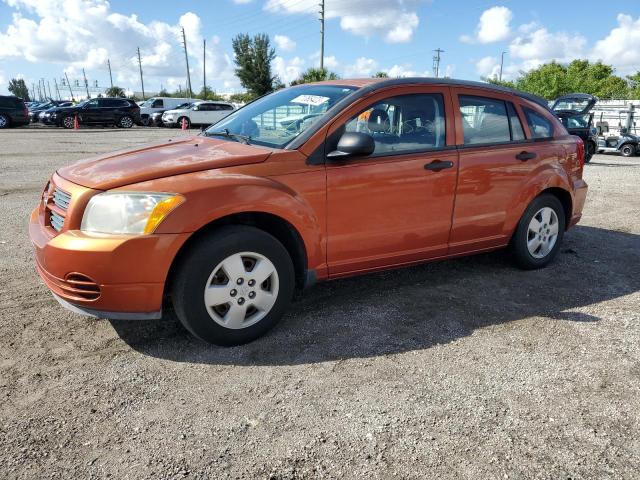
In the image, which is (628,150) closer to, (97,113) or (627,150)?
(627,150)

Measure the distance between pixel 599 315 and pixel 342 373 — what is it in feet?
7.17

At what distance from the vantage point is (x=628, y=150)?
1900cm

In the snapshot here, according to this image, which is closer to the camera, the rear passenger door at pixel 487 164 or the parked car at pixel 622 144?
the rear passenger door at pixel 487 164

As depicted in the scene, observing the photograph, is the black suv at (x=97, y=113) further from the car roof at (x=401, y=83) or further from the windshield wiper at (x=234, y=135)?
the car roof at (x=401, y=83)

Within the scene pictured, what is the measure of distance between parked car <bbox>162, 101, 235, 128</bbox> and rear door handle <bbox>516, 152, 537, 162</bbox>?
1122 inches

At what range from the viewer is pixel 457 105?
426 cm

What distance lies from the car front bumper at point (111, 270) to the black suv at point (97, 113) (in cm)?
2926

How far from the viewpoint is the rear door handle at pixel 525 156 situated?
4.55 metres

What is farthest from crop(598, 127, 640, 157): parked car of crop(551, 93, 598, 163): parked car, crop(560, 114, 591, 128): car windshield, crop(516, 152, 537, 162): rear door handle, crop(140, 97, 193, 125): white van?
crop(140, 97, 193, 125): white van

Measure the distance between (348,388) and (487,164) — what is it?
2.32 metres

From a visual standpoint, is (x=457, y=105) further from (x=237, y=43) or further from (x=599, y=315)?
(x=237, y=43)

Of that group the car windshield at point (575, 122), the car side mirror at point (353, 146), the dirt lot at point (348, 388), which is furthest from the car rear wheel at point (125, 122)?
the car side mirror at point (353, 146)

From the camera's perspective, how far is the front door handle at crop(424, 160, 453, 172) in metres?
3.97

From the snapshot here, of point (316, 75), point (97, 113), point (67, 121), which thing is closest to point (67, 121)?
point (67, 121)
